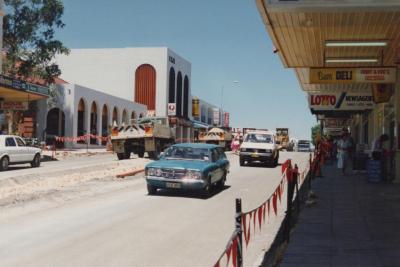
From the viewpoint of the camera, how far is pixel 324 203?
41.7ft

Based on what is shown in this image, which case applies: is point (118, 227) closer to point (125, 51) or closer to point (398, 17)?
point (398, 17)

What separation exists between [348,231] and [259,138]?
2058cm

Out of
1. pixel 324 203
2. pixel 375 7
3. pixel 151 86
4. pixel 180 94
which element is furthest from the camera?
pixel 180 94

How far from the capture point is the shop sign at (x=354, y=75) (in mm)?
15586

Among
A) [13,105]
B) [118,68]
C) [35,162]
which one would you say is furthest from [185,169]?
[118,68]

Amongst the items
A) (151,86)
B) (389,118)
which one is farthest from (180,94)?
(389,118)

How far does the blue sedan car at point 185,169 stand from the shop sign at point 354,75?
12.4 feet

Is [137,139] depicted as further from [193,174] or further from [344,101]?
[193,174]

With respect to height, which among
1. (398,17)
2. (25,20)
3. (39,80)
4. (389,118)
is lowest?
(389,118)

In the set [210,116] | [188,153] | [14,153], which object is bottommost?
[14,153]

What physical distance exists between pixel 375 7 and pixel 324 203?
4867 millimetres

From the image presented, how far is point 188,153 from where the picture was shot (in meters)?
16.0

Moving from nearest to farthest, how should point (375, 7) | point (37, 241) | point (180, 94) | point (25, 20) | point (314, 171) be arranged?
1. point (37, 241)
2. point (375, 7)
3. point (314, 171)
4. point (25, 20)
5. point (180, 94)

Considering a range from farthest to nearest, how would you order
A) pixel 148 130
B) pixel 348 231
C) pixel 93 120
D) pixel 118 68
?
pixel 118 68, pixel 93 120, pixel 148 130, pixel 348 231
